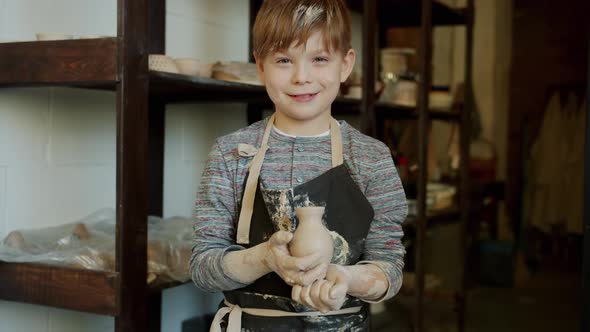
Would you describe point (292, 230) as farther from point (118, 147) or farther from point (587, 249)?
point (587, 249)

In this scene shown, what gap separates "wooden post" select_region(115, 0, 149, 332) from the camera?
1.65 meters

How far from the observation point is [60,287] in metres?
1.71

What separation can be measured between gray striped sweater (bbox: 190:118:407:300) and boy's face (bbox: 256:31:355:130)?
0.08 metres

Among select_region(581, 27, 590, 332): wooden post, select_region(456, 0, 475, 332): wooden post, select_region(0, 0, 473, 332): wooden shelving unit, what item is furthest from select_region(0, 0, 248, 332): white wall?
select_region(456, 0, 475, 332): wooden post

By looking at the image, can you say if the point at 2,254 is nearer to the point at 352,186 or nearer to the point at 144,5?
the point at 144,5


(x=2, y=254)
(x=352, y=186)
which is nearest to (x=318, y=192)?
(x=352, y=186)

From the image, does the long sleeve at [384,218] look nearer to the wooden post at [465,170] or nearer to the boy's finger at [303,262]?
the boy's finger at [303,262]

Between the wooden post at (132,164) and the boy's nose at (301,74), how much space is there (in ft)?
1.76

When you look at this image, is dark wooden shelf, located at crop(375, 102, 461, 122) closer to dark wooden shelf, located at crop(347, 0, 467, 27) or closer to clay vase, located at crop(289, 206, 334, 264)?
dark wooden shelf, located at crop(347, 0, 467, 27)

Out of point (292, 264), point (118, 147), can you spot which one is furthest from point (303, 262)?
point (118, 147)

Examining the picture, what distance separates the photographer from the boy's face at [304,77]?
1.28 meters

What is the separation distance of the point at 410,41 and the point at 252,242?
3.36m

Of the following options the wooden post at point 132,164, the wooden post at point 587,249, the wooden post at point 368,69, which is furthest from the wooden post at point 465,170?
Answer: the wooden post at point 132,164

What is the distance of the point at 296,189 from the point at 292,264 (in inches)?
8.6
